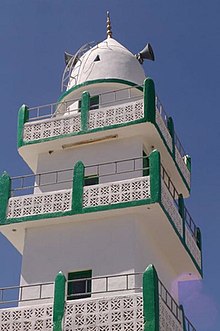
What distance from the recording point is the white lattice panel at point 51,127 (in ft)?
69.3

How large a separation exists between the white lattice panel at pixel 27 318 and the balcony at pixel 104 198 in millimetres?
2785

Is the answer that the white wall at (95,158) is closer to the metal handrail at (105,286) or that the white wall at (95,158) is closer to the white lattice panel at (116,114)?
the white lattice panel at (116,114)

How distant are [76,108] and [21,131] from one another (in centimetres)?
→ 207

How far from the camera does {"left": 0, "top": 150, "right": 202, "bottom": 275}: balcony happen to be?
742 inches

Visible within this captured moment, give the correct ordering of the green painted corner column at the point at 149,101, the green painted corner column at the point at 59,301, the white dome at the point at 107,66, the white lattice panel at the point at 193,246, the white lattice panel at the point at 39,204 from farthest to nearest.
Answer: the white dome at the point at 107,66, the white lattice panel at the point at 193,246, the green painted corner column at the point at 149,101, the white lattice panel at the point at 39,204, the green painted corner column at the point at 59,301

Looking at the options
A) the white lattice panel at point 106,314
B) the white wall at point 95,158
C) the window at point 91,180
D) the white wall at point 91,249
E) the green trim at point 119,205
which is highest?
the white wall at point 95,158

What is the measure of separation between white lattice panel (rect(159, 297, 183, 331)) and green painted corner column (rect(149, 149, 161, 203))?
2.83 meters

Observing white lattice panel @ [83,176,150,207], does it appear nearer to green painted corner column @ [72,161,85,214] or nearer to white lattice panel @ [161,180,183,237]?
green painted corner column @ [72,161,85,214]

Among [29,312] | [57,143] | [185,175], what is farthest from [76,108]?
[29,312]

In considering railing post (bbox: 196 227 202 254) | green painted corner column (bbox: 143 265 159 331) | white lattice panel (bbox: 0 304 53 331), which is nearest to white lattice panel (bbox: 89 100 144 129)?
railing post (bbox: 196 227 202 254)

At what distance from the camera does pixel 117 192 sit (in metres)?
19.1

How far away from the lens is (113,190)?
19.1 m

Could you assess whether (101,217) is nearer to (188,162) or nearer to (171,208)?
(171,208)

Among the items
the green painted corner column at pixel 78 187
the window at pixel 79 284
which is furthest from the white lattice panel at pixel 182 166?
the window at pixel 79 284
